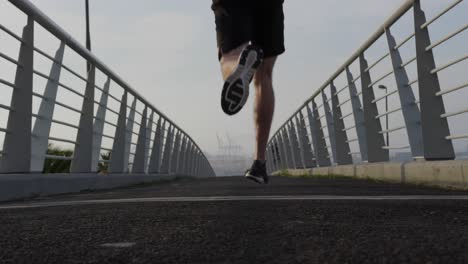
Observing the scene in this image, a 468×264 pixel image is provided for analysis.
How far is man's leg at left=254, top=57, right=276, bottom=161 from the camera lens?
3.55m

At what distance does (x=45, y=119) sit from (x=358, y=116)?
4.00 meters

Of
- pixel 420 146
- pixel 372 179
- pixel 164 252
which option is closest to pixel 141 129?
pixel 372 179

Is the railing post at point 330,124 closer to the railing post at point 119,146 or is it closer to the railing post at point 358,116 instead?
the railing post at point 358,116

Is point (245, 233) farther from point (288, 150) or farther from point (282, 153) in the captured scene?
point (282, 153)

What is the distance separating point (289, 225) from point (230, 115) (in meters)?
1.23

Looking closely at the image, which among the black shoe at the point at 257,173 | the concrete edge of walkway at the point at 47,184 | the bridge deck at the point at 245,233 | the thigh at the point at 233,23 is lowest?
the bridge deck at the point at 245,233

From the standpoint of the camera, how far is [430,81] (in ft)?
16.4

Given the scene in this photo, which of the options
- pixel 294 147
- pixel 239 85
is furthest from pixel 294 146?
pixel 239 85

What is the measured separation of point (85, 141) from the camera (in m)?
6.37

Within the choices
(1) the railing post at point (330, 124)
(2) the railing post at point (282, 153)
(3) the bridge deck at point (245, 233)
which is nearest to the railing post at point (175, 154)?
(2) the railing post at point (282, 153)

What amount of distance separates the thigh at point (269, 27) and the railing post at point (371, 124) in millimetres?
3665

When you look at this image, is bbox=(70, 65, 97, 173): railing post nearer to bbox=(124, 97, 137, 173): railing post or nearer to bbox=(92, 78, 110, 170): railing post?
bbox=(92, 78, 110, 170): railing post

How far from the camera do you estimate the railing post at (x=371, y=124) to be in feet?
22.8

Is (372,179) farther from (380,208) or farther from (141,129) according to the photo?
(141,129)
